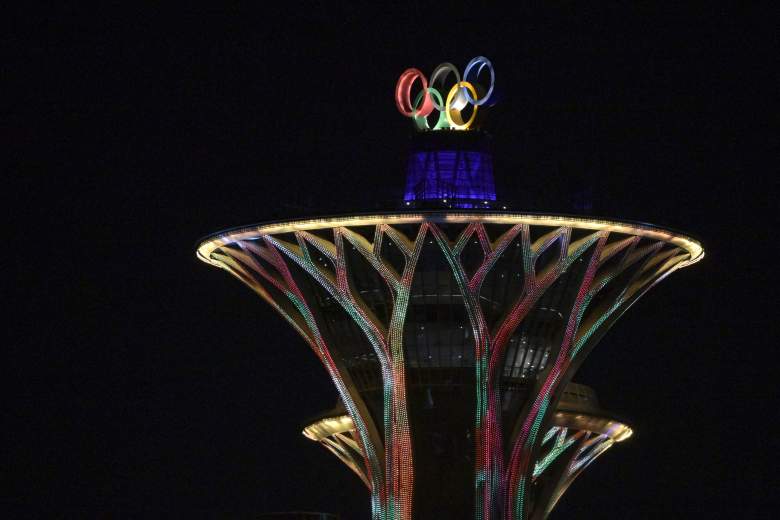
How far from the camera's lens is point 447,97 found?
10450cm

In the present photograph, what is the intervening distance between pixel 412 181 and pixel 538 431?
13.7 m

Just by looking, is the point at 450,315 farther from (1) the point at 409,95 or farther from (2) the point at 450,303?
(1) the point at 409,95

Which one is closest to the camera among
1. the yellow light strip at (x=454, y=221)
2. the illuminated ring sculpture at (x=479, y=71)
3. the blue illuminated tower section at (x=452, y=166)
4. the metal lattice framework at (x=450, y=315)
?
the yellow light strip at (x=454, y=221)

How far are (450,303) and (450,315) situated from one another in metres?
0.56

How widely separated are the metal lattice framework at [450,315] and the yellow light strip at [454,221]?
0.09 m

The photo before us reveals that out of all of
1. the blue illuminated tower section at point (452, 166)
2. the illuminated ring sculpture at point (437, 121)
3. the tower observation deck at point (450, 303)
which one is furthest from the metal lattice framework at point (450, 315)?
the illuminated ring sculpture at point (437, 121)

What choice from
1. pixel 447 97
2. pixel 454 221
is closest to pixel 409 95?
pixel 447 97

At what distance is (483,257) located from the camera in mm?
99500

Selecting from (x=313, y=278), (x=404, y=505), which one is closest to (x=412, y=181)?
(x=313, y=278)

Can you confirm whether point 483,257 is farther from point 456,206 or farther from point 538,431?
point 538,431

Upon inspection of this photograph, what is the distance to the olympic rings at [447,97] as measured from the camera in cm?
10294

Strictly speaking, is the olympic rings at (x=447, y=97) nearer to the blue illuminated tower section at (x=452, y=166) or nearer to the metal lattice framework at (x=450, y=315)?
the blue illuminated tower section at (x=452, y=166)

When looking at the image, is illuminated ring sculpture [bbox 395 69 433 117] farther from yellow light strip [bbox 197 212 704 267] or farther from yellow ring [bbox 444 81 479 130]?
yellow light strip [bbox 197 212 704 267]

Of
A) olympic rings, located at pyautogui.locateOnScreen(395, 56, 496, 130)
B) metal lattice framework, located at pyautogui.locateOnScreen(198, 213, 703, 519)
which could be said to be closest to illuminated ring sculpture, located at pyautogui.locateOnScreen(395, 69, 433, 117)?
olympic rings, located at pyautogui.locateOnScreen(395, 56, 496, 130)
